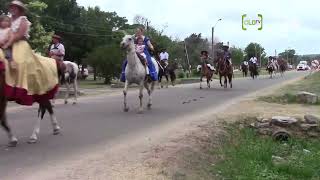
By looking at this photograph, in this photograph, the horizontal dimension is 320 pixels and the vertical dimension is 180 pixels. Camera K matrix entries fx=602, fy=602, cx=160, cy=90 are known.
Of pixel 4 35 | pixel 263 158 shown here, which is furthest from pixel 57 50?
pixel 263 158

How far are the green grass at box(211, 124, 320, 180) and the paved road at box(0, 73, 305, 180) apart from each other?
2.09 meters

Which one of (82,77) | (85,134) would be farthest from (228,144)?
(82,77)

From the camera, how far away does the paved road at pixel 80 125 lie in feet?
33.3

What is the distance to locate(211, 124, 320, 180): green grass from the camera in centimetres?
1121

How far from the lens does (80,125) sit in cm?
1447

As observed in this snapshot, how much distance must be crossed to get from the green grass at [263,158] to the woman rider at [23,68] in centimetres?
359

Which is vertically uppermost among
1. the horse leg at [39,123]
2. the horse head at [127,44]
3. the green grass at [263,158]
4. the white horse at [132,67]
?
the horse head at [127,44]

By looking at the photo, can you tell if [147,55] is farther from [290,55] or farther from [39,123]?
[290,55]

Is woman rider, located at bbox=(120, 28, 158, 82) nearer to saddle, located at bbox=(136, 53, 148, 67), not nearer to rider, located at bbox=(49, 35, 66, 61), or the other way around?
saddle, located at bbox=(136, 53, 148, 67)

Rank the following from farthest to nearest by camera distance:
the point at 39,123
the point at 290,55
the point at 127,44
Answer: the point at 290,55
the point at 127,44
the point at 39,123

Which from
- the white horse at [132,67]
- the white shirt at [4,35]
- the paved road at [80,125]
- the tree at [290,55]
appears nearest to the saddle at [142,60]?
the white horse at [132,67]

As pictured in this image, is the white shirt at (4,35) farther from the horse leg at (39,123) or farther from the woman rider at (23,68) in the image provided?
the horse leg at (39,123)

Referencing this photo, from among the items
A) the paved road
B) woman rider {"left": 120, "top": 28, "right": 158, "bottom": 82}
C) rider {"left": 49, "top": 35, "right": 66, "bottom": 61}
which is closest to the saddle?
woman rider {"left": 120, "top": 28, "right": 158, "bottom": 82}

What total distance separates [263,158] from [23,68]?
5.61 metres
